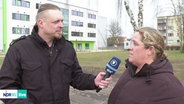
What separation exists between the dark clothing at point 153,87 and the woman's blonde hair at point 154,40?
0.08m

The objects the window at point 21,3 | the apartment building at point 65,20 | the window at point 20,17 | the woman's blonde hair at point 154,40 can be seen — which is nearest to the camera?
the woman's blonde hair at point 154,40

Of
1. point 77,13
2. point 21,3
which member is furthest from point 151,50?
point 77,13

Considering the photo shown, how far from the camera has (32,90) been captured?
3.16 m

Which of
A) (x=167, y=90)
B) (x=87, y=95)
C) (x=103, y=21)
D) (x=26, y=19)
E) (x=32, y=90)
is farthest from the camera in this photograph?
(x=103, y=21)

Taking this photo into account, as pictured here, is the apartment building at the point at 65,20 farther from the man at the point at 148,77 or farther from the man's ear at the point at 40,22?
the man at the point at 148,77

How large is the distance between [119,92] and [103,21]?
331 ft

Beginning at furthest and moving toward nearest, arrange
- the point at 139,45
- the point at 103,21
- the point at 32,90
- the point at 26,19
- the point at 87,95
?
the point at 103,21
the point at 26,19
the point at 87,95
the point at 32,90
the point at 139,45

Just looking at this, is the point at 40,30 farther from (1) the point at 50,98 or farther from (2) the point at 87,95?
(2) the point at 87,95

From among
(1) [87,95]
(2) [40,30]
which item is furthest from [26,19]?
(2) [40,30]

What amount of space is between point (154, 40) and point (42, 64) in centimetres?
118

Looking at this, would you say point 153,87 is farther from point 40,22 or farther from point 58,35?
point 40,22

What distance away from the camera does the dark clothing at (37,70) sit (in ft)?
10.1

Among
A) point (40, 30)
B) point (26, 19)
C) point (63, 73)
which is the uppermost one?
point (26, 19)

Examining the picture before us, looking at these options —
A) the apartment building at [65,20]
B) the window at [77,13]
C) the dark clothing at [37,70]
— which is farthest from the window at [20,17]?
the dark clothing at [37,70]
